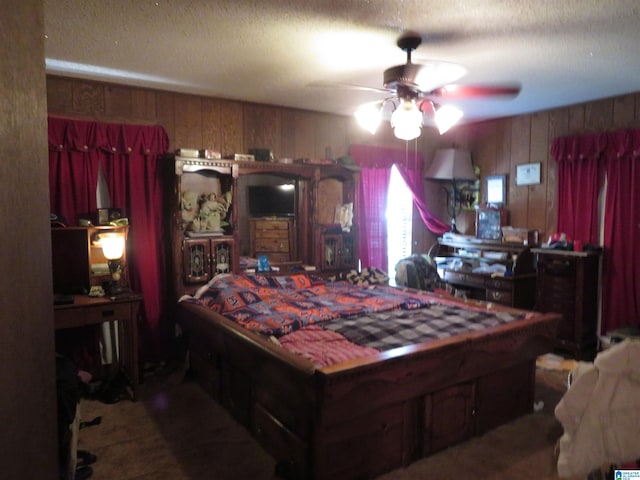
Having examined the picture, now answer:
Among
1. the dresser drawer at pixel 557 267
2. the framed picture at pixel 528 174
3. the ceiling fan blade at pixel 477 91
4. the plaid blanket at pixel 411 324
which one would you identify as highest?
the ceiling fan blade at pixel 477 91

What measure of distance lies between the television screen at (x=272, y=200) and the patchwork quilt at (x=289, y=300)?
689 mm

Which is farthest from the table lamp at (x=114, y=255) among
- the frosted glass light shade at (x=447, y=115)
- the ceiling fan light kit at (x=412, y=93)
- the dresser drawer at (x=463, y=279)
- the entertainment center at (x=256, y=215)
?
the dresser drawer at (x=463, y=279)

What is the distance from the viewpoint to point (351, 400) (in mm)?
2057

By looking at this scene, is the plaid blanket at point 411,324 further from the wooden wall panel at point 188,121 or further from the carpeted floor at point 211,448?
the wooden wall panel at point 188,121

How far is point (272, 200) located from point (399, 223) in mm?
1855

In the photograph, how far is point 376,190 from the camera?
16.6 feet

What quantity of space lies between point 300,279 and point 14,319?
130 inches

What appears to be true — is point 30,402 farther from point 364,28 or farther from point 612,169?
point 612,169

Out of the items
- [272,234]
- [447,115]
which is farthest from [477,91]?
[272,234]

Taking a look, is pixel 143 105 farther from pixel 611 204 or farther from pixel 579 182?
pixel 611 204

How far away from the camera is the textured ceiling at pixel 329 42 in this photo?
7.58 ft

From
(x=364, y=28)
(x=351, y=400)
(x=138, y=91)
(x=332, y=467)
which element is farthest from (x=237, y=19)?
(x=332, y=467)

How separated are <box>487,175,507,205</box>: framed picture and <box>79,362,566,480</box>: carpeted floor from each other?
2516 millimetres

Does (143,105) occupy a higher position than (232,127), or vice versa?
(143,105)
